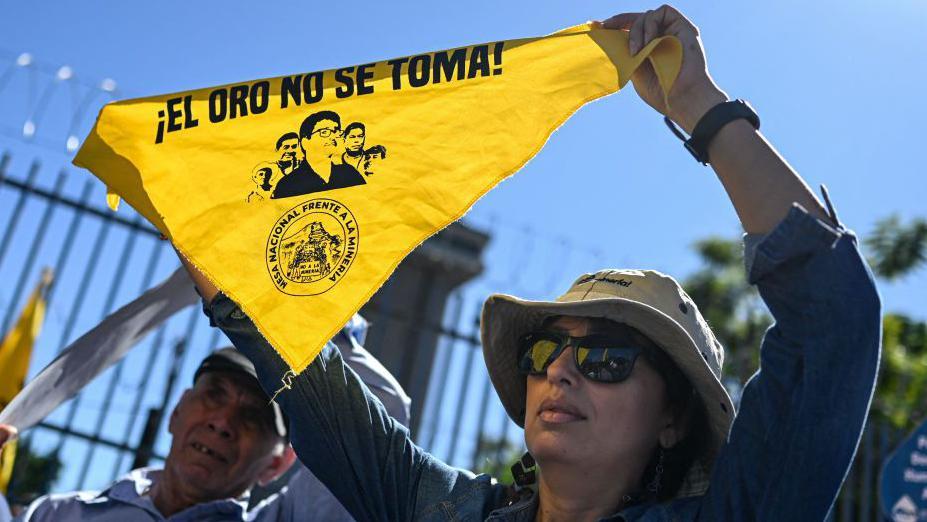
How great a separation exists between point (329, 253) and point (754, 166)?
891mm

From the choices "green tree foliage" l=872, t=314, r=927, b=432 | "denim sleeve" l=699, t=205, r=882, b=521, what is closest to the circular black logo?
"denim sleeve" l=699, t=205, r=882, b=521

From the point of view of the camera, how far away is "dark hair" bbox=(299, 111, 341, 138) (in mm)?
2383

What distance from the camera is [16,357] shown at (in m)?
4.87

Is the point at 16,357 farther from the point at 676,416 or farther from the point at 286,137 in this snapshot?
the point at 676,416

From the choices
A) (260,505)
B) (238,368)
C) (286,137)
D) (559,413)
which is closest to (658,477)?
(559,413)

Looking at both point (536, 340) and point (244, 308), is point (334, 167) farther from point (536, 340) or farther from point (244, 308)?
point (536, 340)

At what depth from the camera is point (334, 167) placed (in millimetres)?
2271

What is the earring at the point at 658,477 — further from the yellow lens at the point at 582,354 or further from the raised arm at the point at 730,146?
the raised arm at the point at 730,146

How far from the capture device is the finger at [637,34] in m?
2.18

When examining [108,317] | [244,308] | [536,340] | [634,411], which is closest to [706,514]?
[634,411]

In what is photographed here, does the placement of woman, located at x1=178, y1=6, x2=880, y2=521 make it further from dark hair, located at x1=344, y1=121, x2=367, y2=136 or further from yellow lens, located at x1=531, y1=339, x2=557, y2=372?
dark hair, located at x1=344, y1=121, x2=367, y2=136

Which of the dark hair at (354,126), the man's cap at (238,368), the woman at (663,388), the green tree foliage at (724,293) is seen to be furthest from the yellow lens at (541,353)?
the green tree foliage at (724,293)

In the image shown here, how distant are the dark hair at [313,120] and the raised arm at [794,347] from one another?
3.05 ft

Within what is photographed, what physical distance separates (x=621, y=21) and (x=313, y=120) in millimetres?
771
